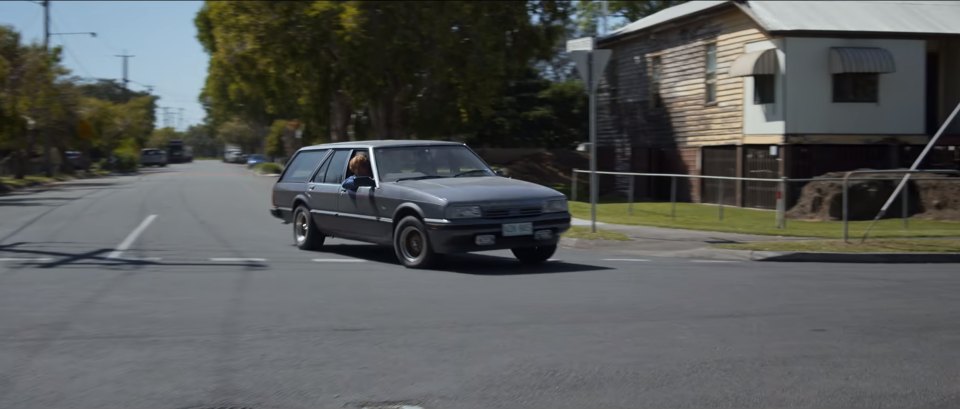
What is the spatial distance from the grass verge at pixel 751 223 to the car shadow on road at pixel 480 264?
600cm

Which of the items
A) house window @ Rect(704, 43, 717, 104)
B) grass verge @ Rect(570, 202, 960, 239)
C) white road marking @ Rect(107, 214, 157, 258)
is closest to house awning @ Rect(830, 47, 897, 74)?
grass verge @ Rect(570, 202, 960, 239)

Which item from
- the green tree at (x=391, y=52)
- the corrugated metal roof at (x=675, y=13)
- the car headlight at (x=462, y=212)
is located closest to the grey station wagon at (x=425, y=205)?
the car headlight at (x=462, y=212)

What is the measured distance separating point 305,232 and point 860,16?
1714cm

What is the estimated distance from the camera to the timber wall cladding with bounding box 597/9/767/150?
2806 centimetres

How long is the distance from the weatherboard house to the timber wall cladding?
0.06 metres

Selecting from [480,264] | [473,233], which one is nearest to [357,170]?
[480,264]

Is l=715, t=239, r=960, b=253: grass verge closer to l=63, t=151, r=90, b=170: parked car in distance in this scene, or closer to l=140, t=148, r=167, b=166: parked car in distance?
l=63, t=151, r=90, b=170: parked car in distance

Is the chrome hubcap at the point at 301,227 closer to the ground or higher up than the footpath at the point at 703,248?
higher up

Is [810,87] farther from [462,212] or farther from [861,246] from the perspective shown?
[462,212]

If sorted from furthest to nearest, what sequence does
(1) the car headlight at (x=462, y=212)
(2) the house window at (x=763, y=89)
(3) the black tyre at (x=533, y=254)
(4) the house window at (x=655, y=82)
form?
(4) the house window at (x=655, y=82) → (2) the house window at (x=763, y=89) → (3) the black tyre at (x=533, y=254) → (1) the car headlight at (x=462, y=212)

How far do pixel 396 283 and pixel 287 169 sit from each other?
555 cm

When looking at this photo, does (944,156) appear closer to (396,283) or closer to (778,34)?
(778,34)

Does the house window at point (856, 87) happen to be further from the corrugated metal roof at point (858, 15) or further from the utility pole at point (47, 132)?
the utility pole at point (47, 132)

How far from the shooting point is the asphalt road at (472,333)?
21.5 feet
